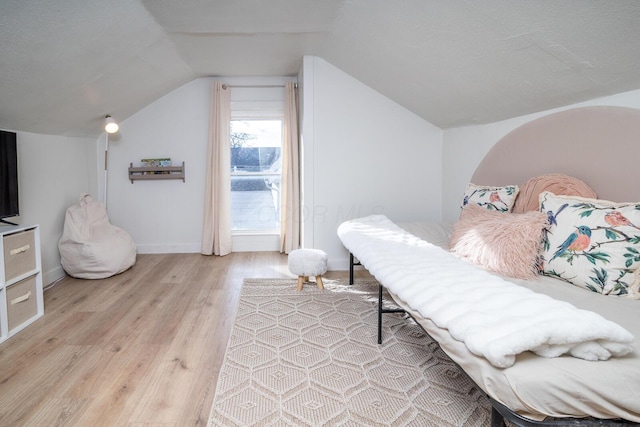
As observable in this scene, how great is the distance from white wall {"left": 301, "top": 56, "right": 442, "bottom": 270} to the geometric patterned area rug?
1.17 meters

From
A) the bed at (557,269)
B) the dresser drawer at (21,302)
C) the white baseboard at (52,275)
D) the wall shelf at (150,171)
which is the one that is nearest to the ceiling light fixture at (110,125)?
the wall shelf at (150,171)

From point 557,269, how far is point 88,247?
358 centimetres

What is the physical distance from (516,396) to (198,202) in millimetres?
4138

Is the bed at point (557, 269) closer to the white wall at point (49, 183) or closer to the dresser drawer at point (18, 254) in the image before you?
the dresser drawer at point (18, 254)

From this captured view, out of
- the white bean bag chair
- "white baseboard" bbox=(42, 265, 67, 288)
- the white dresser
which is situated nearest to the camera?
the white dresser

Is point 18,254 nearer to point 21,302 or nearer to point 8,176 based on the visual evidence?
point 21,302

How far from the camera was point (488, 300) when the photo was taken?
51.4 inches

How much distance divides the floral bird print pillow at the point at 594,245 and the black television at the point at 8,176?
3332mm

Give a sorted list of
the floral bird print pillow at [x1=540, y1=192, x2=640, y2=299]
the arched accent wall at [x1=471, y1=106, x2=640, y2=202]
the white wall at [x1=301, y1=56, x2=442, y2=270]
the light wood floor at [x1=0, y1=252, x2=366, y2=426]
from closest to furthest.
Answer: the floral bird print pillow at [x1=540, y1=192, x2=640, y2=299] → the light wood floor at [x1=0, y1=252, x2=366, y2=426] → the arched accent wall at [x1=471, y1=106, x2=640, y2=202] → the white wall at [x1=301, y1=56, x2=442, y2=270]

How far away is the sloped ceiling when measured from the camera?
69.8 inches

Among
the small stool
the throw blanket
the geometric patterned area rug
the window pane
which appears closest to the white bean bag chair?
the window pane

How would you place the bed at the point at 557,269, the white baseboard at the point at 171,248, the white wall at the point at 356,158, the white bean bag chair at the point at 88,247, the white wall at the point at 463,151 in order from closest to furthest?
the bed at the point at 557,269 → the white wall at the point at 463,151 → the white bean bag chair at the point at 88,247 → the white wall at the point at 356,158 → the white baseboard at the point at 171,248

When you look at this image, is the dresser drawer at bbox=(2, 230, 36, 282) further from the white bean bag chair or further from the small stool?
the small stool

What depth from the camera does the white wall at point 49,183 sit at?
10.5 feet
